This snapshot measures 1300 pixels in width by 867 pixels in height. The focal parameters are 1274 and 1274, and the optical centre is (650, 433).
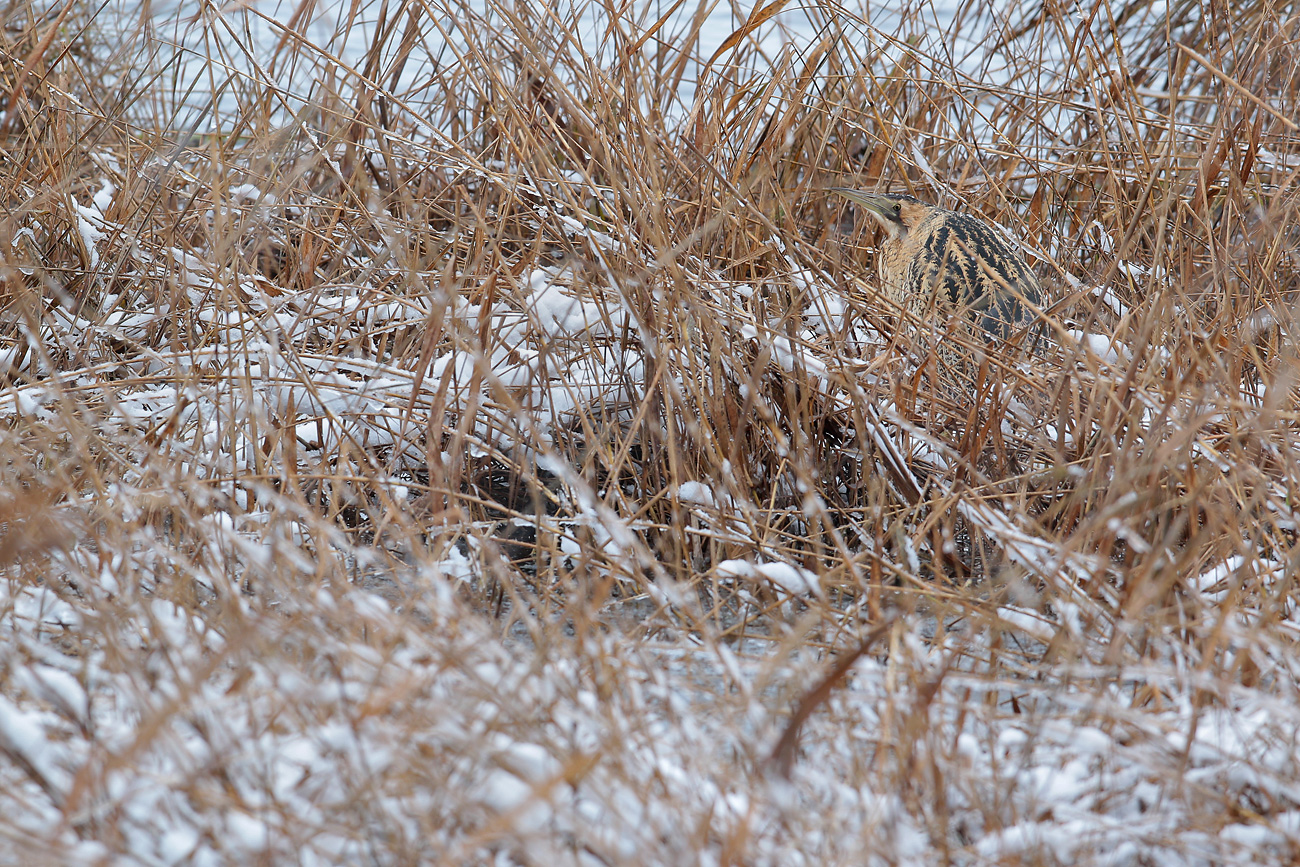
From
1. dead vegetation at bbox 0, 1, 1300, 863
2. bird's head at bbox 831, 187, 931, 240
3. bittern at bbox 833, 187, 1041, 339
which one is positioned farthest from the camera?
bird's head at bbox 831, 187, 931, 240

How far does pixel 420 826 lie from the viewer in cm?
101

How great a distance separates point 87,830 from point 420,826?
0.83 feet

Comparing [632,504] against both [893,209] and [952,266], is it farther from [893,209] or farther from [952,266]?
[893,209]

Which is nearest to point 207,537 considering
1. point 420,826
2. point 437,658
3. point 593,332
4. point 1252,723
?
point 437,658

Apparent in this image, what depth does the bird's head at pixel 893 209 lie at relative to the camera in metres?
2.50

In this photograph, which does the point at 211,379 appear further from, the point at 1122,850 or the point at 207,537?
the point at 1122,850

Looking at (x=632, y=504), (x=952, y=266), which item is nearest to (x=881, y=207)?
(x=952, y=266)

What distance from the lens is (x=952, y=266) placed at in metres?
2.31

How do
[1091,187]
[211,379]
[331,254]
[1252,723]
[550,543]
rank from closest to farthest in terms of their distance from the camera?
[1252,723], [550,543], [211,379], [331,254], [1091,187]

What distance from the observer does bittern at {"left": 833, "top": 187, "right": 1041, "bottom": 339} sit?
224 cm

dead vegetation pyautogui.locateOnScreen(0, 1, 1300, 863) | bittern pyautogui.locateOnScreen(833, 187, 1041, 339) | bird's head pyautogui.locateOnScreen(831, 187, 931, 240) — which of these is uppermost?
bird's head pyautogui.locateOnScreen(831, 187, 931, 240)

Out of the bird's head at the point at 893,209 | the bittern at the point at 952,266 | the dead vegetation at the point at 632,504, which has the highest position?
the bird's head at the point at 893,209

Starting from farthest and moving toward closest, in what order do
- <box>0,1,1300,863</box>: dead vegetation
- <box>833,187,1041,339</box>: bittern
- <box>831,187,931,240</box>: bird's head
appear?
<box>831,187,931,240</box>: bird's head → <box>833,187,1041,339</box>: bittern → <box>0,1,1300,863</box>: dead vegetation

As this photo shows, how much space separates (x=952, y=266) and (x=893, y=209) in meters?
0.29
